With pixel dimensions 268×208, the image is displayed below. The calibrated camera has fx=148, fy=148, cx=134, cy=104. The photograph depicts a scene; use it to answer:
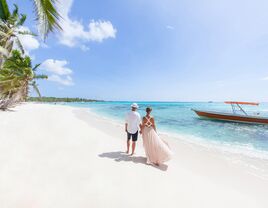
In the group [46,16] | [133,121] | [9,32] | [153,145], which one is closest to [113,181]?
[153,145]

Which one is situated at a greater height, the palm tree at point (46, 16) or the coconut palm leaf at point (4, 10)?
the coconut palm leaf at point (4, 10)

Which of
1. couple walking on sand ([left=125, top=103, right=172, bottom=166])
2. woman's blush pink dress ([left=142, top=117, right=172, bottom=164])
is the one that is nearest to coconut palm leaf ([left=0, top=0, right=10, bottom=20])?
couple walking on sand ([left=125, top=103, right=172, bottom=166])

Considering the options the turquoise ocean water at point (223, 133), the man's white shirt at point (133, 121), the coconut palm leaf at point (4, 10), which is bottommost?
the turquoise ocean water at point (223, 133)

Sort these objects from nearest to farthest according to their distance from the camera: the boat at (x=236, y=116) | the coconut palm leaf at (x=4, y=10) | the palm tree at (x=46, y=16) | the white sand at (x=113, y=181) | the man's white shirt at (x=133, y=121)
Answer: the white sand at (x=113, y=181)
the palm tree at (x=46, y=16)
the man's white shirt at (x=133, y=121)
the coconut palm leaf at (x=4, y=10)
the boat at (x=236, y=116)

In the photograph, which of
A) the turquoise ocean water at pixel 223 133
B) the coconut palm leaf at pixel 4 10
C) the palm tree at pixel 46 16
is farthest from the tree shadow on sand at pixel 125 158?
the coconut palm leaf at pixel 4 10

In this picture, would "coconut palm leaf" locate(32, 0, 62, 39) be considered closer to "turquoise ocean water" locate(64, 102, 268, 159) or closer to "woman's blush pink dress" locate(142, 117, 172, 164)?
"woman's blush pink dress" locate(142, 117, 172, 164)

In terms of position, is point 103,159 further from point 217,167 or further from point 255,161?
point 255,161

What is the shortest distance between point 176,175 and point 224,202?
1060 mm

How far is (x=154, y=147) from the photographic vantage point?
3.93 meters

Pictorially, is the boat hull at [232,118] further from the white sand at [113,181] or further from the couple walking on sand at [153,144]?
the couple walking on sand at [153,144]

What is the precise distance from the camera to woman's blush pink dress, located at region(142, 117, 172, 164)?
3.87 meters

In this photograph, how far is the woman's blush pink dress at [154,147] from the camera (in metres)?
3.87

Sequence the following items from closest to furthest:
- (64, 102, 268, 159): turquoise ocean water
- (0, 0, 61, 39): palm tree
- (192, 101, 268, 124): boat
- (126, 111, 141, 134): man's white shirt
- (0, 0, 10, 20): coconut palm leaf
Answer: (0, 0, 61, 39): palm tree
(126, 111, 141, 134): man's white shirt
(0, 0, 10, 20): coconut palm leaf
(64, 102, 268, 159): turquoise ocean water
(192, 101, 268, 124): boat

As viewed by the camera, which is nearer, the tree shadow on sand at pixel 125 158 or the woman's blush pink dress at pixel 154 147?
the woman's blush pink dress at pixel 154 147
